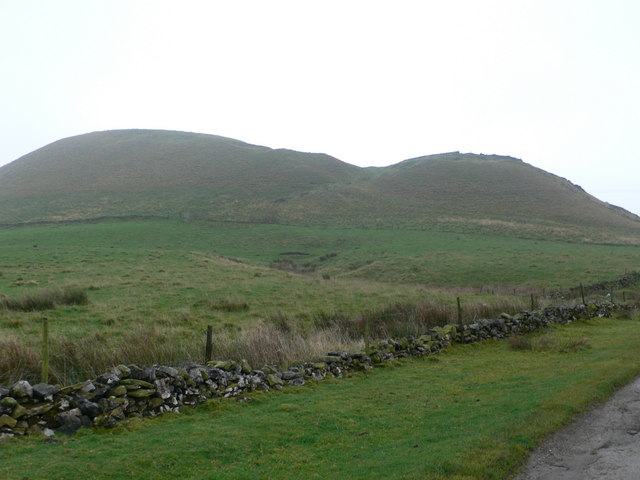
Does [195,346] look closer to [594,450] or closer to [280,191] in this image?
[594,450]

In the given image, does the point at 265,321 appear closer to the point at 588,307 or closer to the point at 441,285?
the point at 588,307

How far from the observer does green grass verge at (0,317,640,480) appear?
671 cm

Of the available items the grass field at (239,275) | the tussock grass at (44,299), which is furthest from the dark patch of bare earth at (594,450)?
the tussock grass at (44,299)

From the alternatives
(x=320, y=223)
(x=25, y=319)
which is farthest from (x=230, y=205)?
(x=25, y=319)

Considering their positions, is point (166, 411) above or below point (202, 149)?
below

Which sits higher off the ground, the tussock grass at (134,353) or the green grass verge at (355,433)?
the tussock grass at (134,353)

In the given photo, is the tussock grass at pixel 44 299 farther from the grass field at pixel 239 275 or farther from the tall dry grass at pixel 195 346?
the tall dry grass at pixel 195 346

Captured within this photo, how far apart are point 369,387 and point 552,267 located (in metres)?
36.8

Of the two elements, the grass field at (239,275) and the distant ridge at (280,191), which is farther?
the distant ridge at (280,191)

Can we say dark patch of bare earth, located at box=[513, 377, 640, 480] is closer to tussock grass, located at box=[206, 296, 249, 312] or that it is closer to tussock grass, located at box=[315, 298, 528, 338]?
tussock grass, located at box=[315, 298, 528, 338]

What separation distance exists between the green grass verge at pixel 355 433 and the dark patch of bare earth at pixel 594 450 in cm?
25

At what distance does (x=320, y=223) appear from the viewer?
75875 mm

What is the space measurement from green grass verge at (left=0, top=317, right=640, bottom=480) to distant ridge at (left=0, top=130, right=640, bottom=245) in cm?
6127

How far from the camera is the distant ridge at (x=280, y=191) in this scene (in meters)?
77.6
